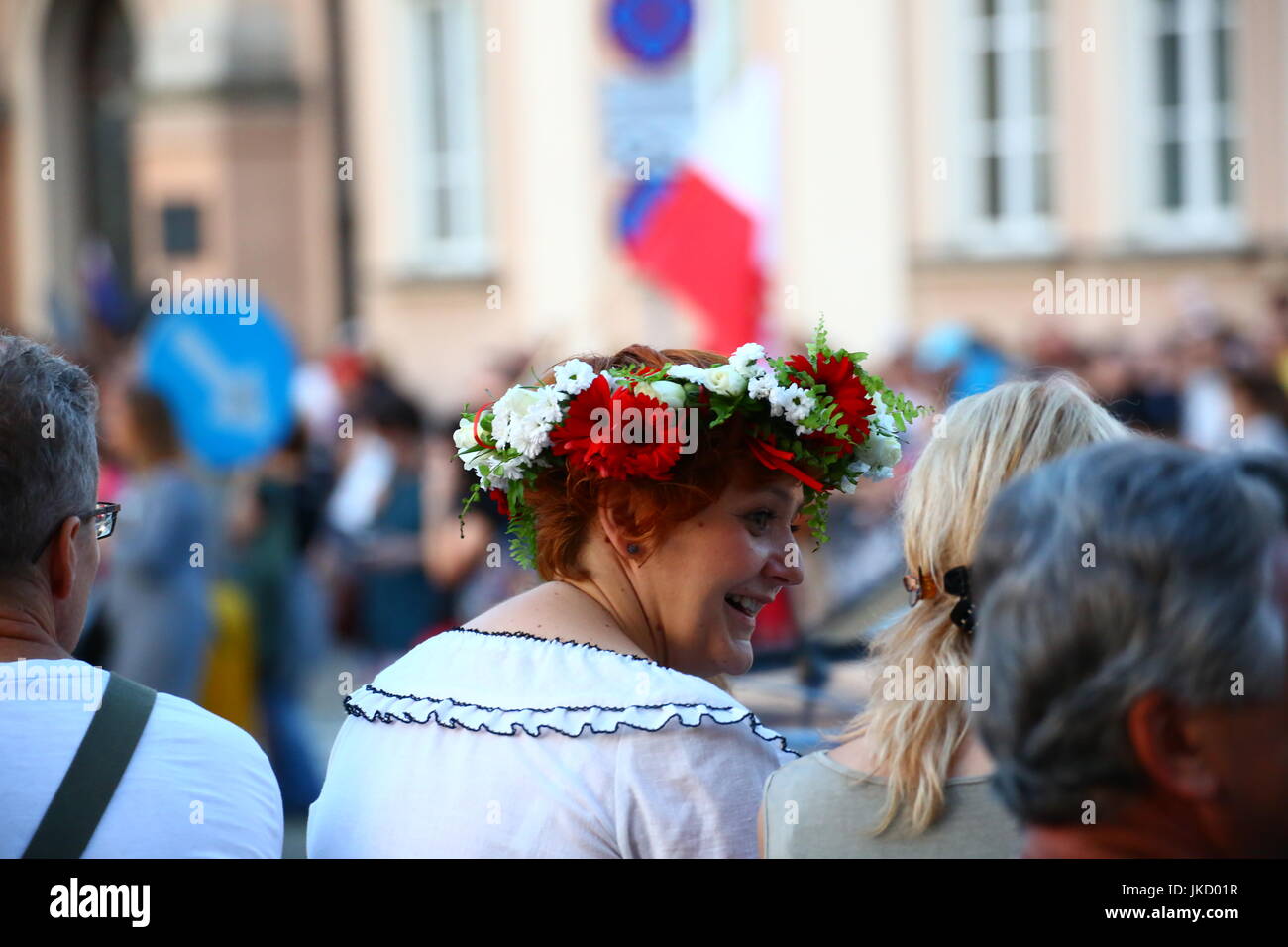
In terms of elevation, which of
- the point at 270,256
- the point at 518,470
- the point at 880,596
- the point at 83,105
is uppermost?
the point at 83,105

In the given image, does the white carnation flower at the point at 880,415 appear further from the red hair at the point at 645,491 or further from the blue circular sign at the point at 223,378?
the blue circular sign at the point at 223,378

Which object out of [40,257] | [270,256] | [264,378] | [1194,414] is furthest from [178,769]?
[40,257]

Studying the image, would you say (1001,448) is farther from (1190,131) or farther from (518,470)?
(1190,131)

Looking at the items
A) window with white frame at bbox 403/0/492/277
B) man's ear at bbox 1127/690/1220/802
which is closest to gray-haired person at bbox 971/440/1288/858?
man's ear at bbox 1127/690/1220/802

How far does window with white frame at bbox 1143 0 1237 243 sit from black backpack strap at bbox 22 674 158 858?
12.5m

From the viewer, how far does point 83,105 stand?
18.4 m

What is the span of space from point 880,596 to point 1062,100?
33.7 feet

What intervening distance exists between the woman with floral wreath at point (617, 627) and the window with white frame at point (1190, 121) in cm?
1190

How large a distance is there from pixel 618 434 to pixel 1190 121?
492 inches

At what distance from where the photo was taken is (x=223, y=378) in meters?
7.57

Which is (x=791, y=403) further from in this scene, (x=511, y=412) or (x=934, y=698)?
(x=934, y=698)
